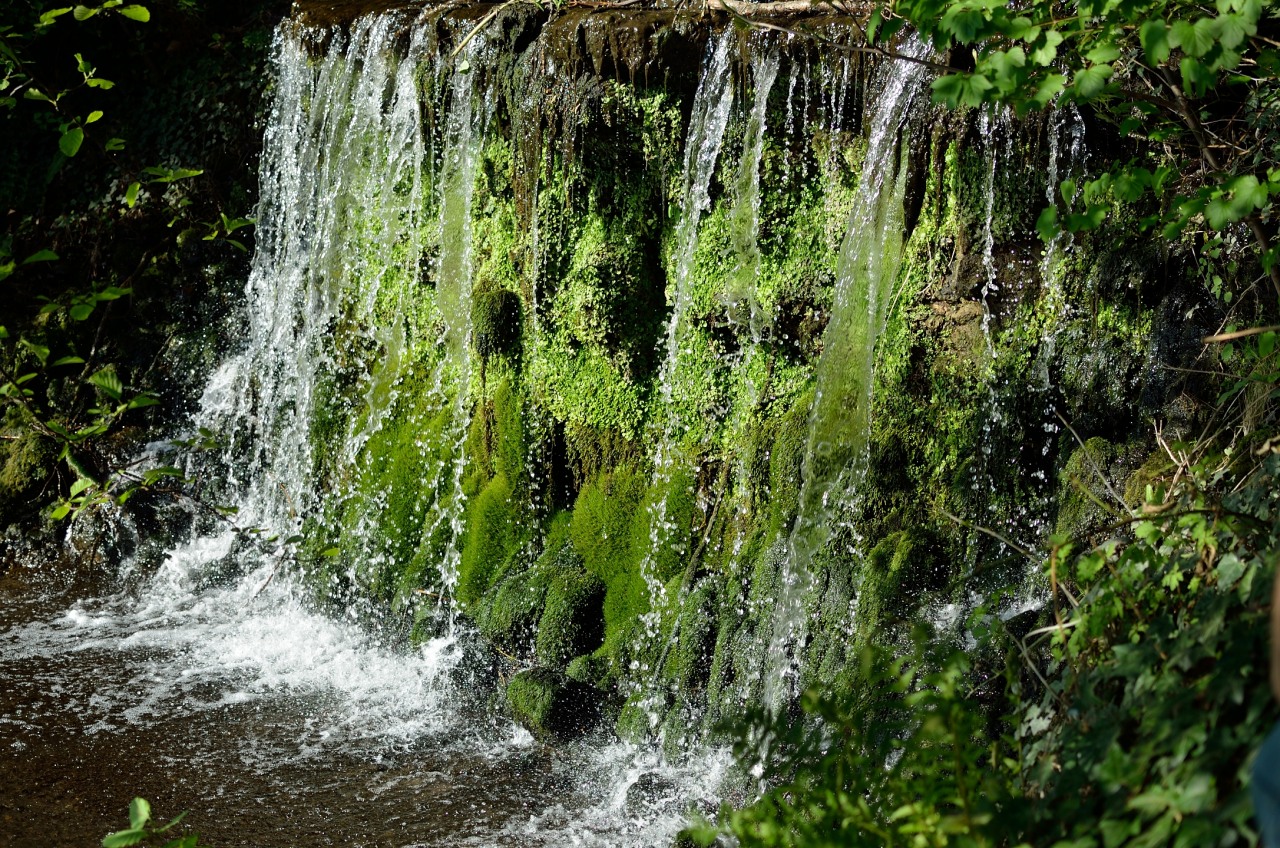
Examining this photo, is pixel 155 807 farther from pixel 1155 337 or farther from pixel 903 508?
pixel 1155 337

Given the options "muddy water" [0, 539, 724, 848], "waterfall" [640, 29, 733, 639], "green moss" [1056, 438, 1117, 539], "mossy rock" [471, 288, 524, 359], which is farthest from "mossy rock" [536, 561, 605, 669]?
"green moss" [1056, 438, 1117, 539]

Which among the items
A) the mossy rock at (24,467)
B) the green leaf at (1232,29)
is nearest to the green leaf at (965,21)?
the green leaf at (1232,29)

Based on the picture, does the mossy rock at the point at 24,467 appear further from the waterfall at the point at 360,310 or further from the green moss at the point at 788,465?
the green moss at the point at 788,465

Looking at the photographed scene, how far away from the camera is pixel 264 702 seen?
5.03 meters

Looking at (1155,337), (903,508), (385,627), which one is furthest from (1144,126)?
(385,627)

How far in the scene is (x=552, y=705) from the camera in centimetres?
479

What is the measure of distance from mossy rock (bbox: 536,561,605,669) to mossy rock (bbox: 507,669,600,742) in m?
0.15

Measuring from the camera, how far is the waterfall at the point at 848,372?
4.50 metres

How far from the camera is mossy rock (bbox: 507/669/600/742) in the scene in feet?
15.6

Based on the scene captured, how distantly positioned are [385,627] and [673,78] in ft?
10.6

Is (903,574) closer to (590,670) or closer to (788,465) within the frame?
(788,465)

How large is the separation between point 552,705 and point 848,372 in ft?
6.51

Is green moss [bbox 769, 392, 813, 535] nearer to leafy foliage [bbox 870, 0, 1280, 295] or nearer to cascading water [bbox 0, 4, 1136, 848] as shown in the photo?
cascading water [bbox 0, 4, 1136, 848]

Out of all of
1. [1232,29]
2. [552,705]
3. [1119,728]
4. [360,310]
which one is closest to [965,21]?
[1232,29]
